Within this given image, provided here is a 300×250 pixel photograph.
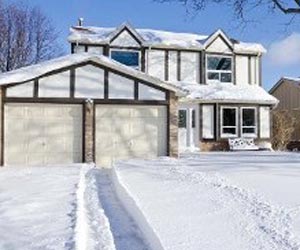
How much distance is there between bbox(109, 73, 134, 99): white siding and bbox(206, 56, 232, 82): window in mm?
9371

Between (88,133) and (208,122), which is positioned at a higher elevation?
(208,122)

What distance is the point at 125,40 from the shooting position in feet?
84.7

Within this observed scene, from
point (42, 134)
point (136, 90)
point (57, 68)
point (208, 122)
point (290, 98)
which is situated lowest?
point (42, 134)

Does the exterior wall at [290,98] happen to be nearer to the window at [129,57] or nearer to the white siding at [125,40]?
the window at [129,57]

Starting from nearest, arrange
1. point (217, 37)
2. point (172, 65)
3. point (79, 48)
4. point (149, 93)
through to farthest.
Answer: point (149, 93), point (79, 48), point (172, 65), point (217, 37)

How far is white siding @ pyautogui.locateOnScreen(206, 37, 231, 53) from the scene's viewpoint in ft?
89.6

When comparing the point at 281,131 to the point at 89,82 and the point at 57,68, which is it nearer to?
the point at 89,82

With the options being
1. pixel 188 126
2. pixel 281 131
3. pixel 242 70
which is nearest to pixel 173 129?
pixel 188 126

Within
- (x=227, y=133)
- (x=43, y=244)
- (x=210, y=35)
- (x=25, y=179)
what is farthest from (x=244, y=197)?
(x=210, y=35)

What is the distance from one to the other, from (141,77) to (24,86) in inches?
171

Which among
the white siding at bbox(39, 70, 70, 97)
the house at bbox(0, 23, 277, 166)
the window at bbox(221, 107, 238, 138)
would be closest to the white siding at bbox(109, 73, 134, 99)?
the house at bbox(0, 23, 277, 166)

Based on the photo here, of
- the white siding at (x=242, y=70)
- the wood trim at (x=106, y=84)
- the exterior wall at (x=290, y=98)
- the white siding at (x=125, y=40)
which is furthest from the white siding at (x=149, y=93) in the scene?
the exterior wall at (x=290, y=98)

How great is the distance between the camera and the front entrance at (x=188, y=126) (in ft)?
83.8

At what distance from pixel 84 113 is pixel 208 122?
951 centimetres
